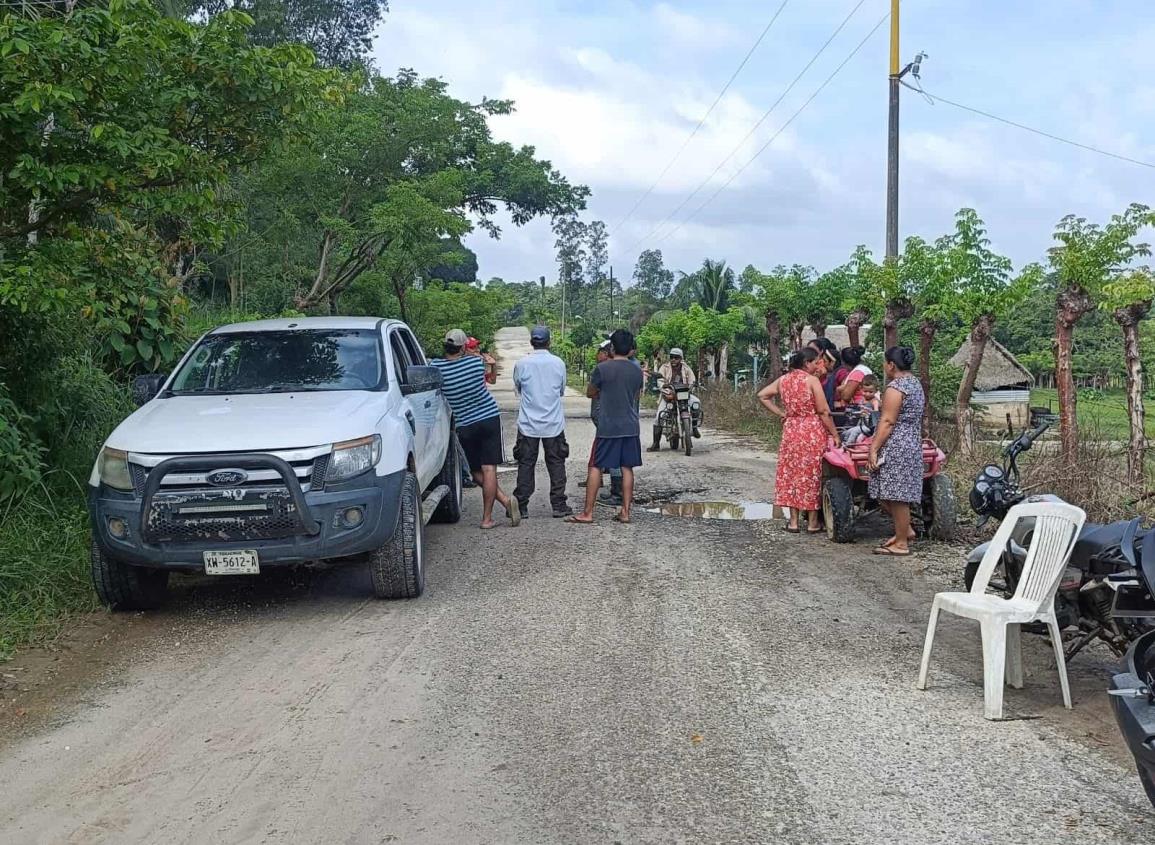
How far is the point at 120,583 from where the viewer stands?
23.0ft

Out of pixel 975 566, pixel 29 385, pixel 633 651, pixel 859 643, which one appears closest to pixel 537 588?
pixel 633 651

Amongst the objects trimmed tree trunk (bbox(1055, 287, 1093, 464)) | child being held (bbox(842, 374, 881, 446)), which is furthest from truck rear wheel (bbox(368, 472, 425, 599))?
trimmed tree trunk (bbox(1055, 287, 1093, 464))

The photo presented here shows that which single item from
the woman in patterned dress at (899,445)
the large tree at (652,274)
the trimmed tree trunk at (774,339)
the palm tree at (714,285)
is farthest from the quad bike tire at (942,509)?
the large tree at (652,274)

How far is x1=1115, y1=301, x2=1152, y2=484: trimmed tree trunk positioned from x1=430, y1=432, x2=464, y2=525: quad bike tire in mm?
6737

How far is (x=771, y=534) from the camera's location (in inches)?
393

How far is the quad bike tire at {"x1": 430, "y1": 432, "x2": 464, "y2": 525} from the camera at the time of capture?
34.4ft

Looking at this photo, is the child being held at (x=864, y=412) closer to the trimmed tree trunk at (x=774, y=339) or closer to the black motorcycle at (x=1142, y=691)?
the black motorcycle at (x=1142, y=691)

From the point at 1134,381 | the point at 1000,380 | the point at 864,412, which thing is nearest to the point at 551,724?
the point at 864,412

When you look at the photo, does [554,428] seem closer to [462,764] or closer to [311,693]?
[311,693]

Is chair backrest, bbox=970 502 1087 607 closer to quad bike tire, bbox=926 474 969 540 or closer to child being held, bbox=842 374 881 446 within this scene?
quad bike tire, bbox=926 474 969 540

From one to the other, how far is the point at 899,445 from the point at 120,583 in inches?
232

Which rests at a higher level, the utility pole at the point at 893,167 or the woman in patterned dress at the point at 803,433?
the utility pole at the point at 893,167

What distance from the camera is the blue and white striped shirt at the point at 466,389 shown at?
995 centimetres

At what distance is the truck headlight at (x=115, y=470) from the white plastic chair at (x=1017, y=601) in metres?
4.73
